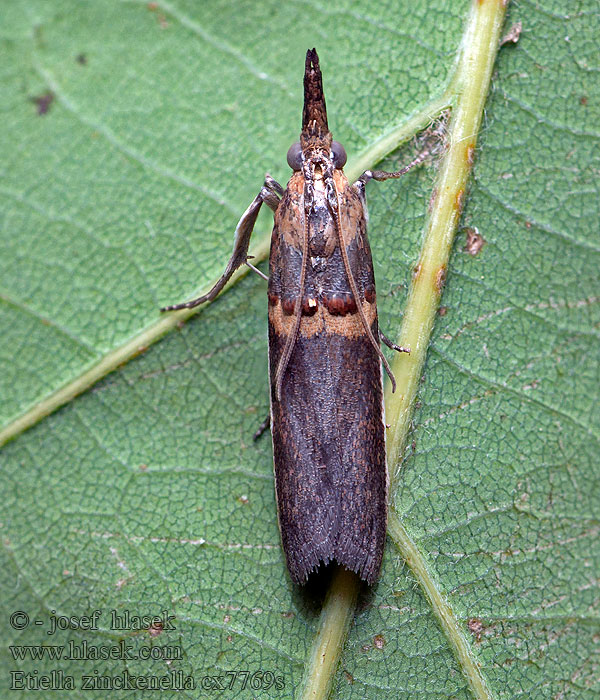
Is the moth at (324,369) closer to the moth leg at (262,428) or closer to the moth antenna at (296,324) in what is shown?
the moth antenna at (296,324)

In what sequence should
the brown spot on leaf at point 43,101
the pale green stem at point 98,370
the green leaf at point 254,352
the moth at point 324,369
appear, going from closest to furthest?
the moth at point 324,369
the green leaf at point 254,352
the pale green stem at point 98,370
the brown spot on leaf at point 43,101

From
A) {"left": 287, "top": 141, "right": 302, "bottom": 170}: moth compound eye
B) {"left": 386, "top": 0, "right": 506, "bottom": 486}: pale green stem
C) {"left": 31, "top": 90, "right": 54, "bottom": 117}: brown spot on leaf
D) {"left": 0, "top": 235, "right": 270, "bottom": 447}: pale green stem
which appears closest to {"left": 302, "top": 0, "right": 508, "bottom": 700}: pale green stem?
{"left": 386, "top": 0, "right": 506, "bottom": 486}: pale green stem

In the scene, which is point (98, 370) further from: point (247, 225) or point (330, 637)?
point (330, 637)

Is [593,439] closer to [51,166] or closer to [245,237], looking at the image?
[245,237]

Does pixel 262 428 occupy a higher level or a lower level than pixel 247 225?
lower

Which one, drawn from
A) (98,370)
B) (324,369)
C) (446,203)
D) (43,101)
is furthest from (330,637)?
(43,101)

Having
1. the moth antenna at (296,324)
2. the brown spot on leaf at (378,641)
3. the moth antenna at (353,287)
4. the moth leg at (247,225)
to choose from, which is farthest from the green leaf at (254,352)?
the moth antenna at (296,324)
